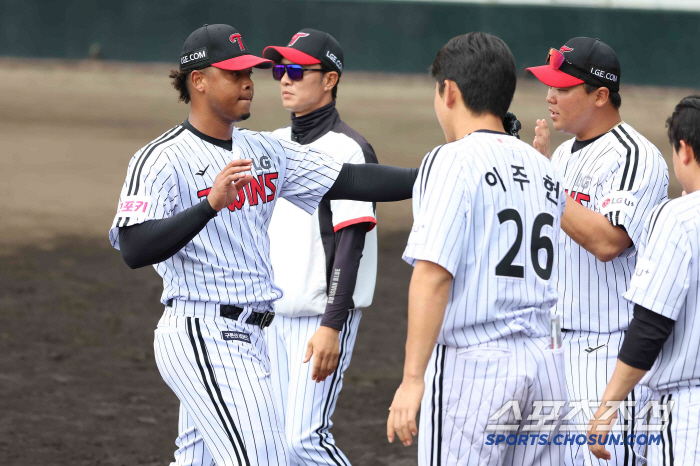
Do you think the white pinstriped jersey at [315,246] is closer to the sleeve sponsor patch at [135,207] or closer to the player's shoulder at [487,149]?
the sleeve sponsor patch at [135,207]

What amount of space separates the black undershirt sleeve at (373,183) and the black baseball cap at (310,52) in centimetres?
86

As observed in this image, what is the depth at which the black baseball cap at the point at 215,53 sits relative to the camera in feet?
9.97

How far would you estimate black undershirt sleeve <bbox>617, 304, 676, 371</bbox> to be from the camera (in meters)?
2.39

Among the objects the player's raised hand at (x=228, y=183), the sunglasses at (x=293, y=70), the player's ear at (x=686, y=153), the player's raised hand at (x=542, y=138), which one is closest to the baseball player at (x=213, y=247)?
the player's raised hand at (x=228, y=183)

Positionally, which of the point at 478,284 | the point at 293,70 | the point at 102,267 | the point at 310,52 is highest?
the point at 310,52

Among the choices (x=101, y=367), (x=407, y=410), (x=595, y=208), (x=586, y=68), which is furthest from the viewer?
(x=101, y=367)

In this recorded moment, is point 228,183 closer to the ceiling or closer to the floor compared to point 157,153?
closer to the floor

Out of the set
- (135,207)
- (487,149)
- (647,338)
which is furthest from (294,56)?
(647,338)

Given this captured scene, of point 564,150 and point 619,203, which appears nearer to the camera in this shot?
point 619,203

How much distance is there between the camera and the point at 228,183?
2.59 metres

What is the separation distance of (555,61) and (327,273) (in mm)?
1394

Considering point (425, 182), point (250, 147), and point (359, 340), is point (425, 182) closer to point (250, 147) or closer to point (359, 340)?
point (250, 147)

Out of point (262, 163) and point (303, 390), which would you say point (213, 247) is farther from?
point (303, 390)

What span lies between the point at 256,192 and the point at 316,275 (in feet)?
2.58
